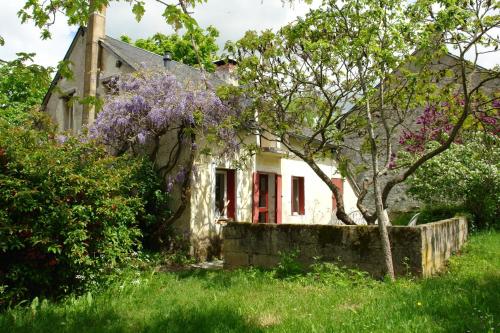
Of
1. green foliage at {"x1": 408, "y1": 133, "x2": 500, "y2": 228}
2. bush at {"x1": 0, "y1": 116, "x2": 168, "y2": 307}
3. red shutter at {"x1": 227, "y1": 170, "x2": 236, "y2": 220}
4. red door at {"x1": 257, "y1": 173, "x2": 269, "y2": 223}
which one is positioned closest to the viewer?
bush at {"x1": 0, "y1": 116, "x2": 168, "y2": 307}

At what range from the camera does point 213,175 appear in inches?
444

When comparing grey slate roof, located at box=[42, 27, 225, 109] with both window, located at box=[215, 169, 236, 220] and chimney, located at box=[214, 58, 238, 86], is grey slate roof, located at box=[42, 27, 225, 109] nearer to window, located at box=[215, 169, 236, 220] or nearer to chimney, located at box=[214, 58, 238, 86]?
chimney, located at box=[214, 58, 238, 86]

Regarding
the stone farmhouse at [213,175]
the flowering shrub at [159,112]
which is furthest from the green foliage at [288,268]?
the flowering shrub at [159,112]

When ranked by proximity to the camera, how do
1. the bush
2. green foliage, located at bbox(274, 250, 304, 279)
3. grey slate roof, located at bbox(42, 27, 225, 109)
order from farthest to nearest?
grey slate roof, located at bbox(42, 27, 225, 109), green foliage, located at bbox(274, 250, 304, 279), the bush

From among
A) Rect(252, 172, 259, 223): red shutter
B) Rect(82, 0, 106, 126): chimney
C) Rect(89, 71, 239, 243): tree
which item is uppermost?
Rect(82, 0, 106, 126): chimney

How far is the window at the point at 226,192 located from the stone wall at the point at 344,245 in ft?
10.4

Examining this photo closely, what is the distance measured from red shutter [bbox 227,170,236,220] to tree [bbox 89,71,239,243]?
1216mm

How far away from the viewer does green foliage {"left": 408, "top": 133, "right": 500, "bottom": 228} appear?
40.0 feet

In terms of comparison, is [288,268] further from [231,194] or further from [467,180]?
[467,180]

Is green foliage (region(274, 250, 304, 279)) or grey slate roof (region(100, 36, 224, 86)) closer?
green foliage (region(274, 250, 304, 279))

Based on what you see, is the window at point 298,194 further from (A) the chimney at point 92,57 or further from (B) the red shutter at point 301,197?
(A) the chimney at point 92,57

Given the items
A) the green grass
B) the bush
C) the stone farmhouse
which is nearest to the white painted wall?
the stone farmhouse

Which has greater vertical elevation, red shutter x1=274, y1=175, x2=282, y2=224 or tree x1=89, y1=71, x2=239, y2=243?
tree x1=89, y1=71, x2=239, y2=243

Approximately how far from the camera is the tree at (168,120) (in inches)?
394
